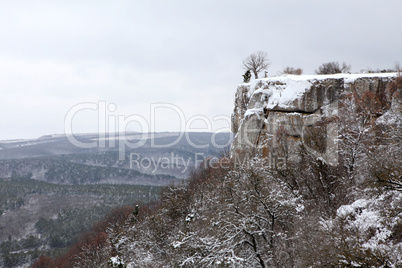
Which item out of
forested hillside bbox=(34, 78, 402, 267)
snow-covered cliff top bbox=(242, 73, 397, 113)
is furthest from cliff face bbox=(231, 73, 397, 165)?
forested hillside bbox=(34, 78, 402, 267)

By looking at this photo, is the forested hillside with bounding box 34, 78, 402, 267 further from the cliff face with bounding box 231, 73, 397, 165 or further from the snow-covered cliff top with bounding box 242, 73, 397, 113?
the snow-covered cliff top with bounding box 242, 73, 397, 113

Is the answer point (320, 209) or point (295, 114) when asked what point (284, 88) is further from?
point (320, 209)

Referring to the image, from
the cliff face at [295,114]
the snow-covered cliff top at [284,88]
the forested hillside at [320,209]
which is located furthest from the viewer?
the snow-covered cliff top at [284,88]

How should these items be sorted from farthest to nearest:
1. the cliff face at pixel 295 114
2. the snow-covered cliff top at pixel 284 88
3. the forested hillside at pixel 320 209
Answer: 1. the snow-covered cliff top at pixel 284 88
2. the cliff face at pixel 295 114
3. the forested hillside at pixel 320 209

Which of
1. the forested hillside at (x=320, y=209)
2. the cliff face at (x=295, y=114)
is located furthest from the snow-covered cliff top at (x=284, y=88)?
the forested hillside at (x=320, y=209)

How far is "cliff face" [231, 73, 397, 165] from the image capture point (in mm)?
20859

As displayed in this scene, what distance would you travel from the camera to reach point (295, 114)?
80.1 ft

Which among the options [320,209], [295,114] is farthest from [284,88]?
[320,209]

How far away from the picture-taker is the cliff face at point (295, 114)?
20859mm

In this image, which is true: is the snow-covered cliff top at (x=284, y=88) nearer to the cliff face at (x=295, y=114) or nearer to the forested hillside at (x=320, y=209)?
the cliff face at (x=295, y=114)

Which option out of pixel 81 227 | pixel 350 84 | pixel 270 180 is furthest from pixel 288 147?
pixel 81 227

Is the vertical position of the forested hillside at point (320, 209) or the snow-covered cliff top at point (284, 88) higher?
the snow-covered cliff top at point (284, 88)

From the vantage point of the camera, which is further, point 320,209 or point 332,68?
point 332,68

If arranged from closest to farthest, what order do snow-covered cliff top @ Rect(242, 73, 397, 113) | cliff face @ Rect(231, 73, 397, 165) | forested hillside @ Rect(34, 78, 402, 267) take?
forested hillside @ Rect(34, 78, 402, 267) → cliff face @ Rect(231, 73, 397, 165) → snow-covered cliff top @ Rect(242, 73, 397, 113)
